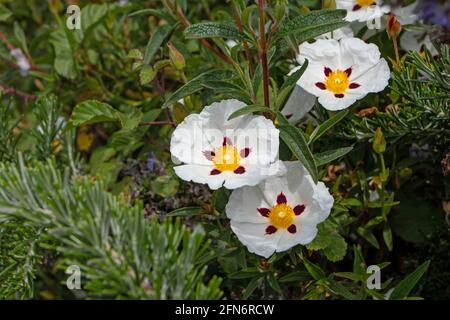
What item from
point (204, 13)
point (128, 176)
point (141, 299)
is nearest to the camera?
point (141, 299)

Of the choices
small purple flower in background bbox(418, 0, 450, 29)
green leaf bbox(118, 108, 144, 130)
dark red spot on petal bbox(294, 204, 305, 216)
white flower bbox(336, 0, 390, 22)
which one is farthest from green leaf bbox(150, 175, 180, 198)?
small purple flower in background bbox(418, 0, 450, 29)

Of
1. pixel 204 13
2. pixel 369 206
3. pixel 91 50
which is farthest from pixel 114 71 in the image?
pixel 369 206

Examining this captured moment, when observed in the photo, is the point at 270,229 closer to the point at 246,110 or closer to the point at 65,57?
the point at 246,110

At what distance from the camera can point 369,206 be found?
1679 mm

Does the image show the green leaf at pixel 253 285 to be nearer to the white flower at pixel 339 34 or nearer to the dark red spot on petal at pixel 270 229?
the dark red spot on petal at pixel 270 229

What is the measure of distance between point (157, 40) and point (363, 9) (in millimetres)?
513

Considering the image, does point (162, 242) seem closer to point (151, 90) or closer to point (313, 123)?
point (313, 123)

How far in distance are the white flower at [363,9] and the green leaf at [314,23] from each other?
0.23 meters

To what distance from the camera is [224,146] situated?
4.94ft

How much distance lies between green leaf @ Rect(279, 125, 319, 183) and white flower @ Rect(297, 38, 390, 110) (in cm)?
14

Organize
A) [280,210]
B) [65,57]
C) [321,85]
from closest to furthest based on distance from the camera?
[280,210] → [321,85] → [65,57]

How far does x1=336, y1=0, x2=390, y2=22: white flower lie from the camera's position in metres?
1.73

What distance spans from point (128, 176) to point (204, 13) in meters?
0.74

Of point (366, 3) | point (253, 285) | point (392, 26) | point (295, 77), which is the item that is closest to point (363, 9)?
point (366, 3)
